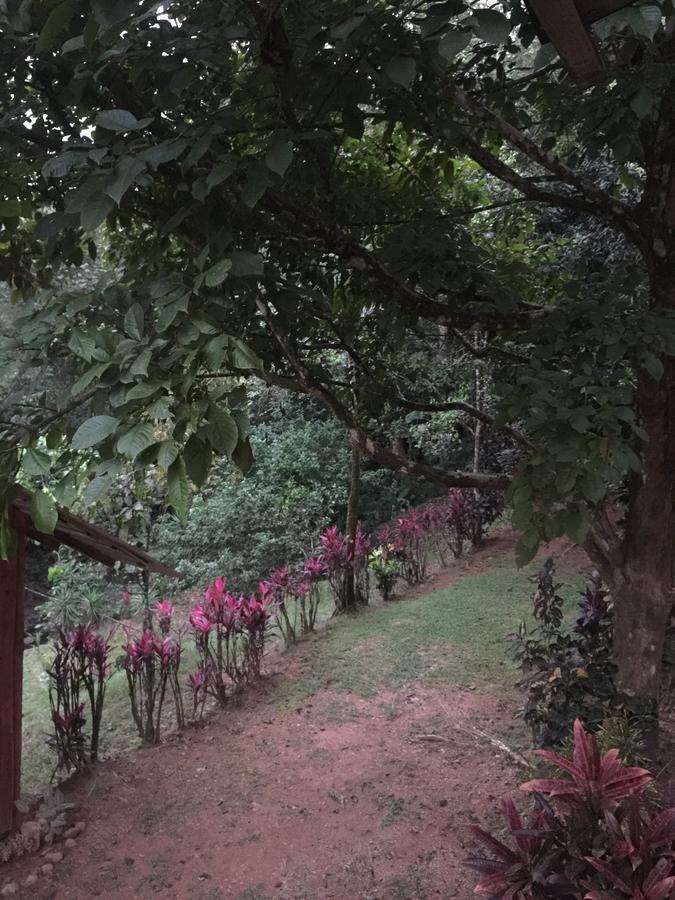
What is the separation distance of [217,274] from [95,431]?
1.37 feet

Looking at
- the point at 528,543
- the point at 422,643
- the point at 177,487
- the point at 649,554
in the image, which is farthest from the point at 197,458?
the point at 422,643

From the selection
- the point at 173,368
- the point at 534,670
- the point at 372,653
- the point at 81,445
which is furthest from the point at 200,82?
the point at 372,653

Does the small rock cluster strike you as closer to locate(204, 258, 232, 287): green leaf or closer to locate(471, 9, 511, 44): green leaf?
locate(204, 258, 232, 287): green leaf

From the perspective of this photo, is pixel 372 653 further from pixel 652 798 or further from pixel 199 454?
pixel 199 454

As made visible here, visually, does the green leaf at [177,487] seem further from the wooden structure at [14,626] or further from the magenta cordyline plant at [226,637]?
the magenta cordyline plant at [226,637]

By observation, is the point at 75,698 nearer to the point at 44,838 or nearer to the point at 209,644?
the point at 44,838

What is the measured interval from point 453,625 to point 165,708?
2.40 metres

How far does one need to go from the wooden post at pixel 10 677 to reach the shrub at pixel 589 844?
2.16 m

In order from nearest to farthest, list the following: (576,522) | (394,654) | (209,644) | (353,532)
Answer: (576,522) < (209,644) < (394,654) < (353,532)

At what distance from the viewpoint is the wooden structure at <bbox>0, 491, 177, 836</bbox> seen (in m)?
3.16

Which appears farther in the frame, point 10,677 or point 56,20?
point 10,677

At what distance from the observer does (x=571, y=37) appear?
1.65 metres

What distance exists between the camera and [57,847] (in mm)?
3270

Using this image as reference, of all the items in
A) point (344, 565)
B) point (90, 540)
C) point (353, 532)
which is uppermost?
point (90, 540)
